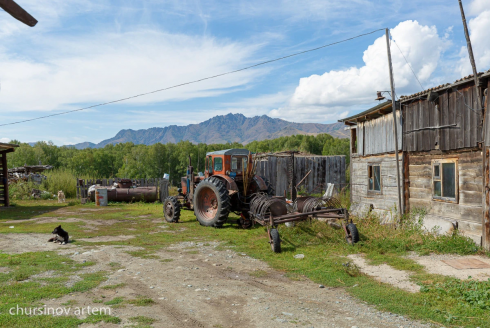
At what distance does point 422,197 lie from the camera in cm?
1072

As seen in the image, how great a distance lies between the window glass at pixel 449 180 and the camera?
375 inches

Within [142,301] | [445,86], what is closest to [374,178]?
[445,86]

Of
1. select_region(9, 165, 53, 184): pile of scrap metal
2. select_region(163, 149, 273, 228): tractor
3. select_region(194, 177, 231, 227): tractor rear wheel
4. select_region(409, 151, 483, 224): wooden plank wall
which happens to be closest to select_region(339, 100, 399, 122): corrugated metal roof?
select_region(409, 151, 483, 224): wooden plank wall

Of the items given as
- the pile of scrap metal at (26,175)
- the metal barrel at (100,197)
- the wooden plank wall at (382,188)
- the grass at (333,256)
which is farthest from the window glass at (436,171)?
the pile of scrap metal at (26,175)

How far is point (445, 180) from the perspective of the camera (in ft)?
32.3

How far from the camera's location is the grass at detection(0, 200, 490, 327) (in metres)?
5.05

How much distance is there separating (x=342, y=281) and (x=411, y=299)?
1.24 meters

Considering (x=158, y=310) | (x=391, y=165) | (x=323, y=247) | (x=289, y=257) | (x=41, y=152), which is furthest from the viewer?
(x=41, y=152)

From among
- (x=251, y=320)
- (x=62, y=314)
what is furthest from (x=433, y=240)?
(x=62, y=314)

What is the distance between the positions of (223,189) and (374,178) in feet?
19.9

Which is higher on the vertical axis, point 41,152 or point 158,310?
point 41,152

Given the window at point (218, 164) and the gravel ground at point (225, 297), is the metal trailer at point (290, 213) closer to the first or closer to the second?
the gravel ground at point (225, 297)

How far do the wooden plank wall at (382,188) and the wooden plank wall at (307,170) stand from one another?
5221mm

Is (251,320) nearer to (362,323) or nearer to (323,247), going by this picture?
(362,323)
